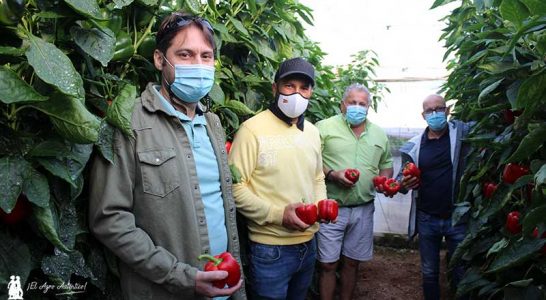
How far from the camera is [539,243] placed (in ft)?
4.93

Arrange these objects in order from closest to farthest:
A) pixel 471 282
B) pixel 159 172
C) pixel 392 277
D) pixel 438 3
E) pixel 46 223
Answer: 1. pixel 46 223
2. pixel 159 172
3. pixel 471 282
4. pixel 438 3
5. pixel 392 277

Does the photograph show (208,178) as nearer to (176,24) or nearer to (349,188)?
(176,24)

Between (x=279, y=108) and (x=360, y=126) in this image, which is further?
(x=360, y=126)

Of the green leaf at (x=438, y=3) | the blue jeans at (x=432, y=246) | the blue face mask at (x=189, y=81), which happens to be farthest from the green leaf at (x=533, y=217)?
the blue jeans at (x=432, y=246)

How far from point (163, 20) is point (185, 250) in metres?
0.91

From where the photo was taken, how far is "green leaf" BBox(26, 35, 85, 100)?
1101 mm

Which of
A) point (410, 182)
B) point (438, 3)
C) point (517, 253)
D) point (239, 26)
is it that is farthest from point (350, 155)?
point (517, 253)

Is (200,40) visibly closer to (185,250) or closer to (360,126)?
(185,250)

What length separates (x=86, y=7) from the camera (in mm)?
1219

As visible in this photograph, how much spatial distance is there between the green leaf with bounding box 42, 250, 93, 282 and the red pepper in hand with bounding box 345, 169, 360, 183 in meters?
2.02

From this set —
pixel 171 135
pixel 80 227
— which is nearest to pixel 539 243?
pixel 171 135

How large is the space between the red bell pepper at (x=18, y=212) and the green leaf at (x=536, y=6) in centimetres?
147

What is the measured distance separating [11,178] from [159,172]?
1.58ft

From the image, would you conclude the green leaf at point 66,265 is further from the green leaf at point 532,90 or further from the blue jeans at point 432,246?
the blue jeans at point 432,246
